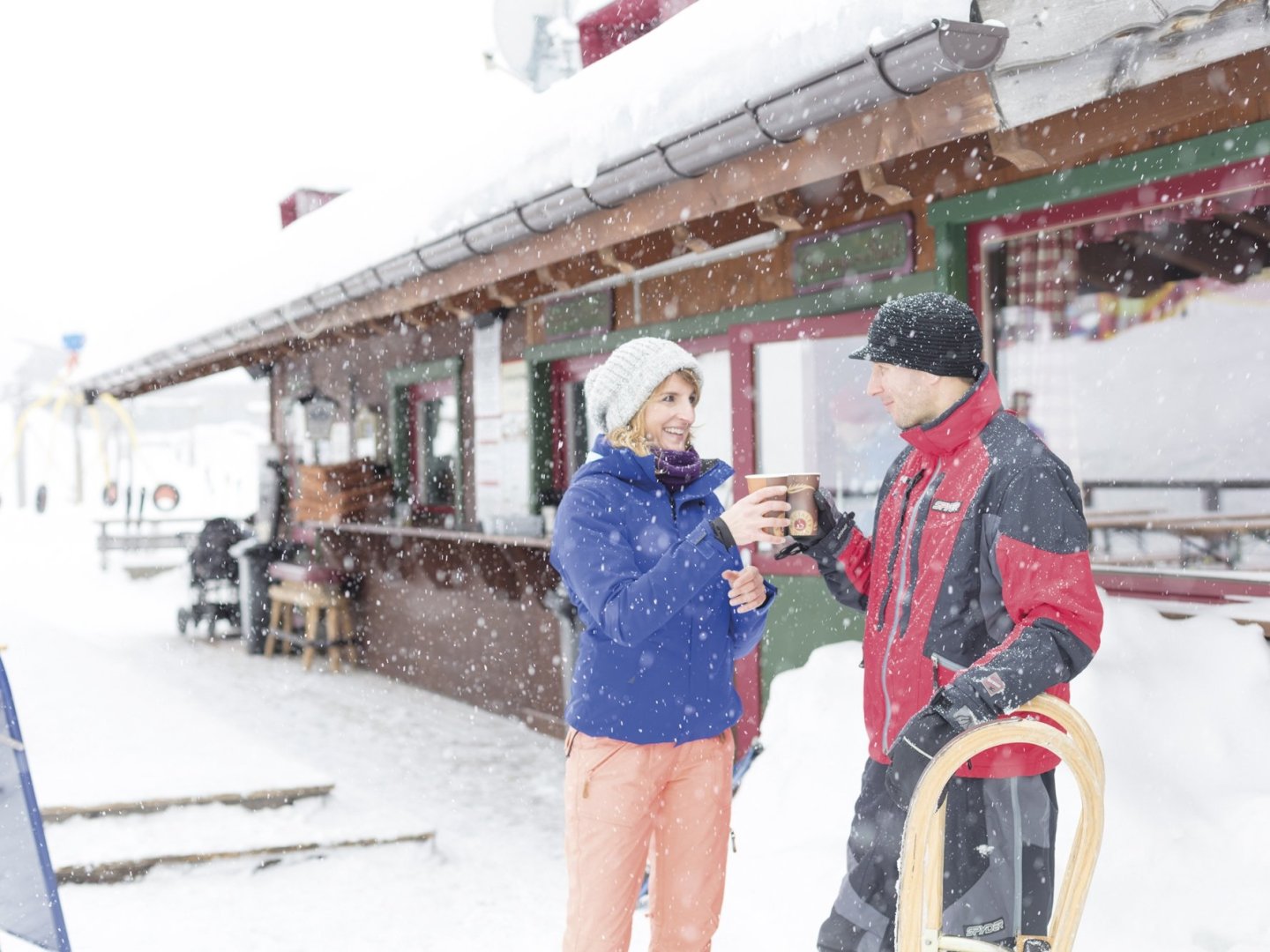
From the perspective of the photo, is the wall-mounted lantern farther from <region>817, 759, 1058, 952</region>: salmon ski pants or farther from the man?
<region>817, 759, 1058, 952</region>: salmon ski pants

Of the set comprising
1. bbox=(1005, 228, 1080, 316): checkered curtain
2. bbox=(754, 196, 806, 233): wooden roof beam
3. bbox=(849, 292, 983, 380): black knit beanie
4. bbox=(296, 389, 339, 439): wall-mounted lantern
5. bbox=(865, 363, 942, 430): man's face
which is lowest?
bbox=(865, 363, 942, 430): man's face

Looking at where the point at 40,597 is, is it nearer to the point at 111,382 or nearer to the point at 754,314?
the point at 111,382

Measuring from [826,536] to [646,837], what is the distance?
0.79 metres

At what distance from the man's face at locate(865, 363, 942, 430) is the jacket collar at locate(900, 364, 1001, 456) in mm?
39

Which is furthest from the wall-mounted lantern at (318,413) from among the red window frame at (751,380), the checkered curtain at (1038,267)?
the checkered curtain at (1038,267)

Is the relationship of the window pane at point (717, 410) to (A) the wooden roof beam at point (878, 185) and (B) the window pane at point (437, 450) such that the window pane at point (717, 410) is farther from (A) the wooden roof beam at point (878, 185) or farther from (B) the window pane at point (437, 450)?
(B) the window pane at point (437, 450)

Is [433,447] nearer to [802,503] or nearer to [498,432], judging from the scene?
[498,432]

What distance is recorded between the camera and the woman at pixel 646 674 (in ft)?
7.73

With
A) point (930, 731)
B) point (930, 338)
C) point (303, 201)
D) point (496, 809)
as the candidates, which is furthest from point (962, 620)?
point (303, 201)

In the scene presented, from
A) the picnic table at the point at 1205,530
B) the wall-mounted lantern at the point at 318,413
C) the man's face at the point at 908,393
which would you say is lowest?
the picnic table at the point at 1205,530

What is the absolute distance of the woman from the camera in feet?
7.73

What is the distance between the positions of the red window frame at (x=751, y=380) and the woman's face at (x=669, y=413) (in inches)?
106

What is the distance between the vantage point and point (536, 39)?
9.77 metres

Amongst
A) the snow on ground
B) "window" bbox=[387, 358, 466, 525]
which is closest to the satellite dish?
"window" bbox=[387, 358, 466, 525]
